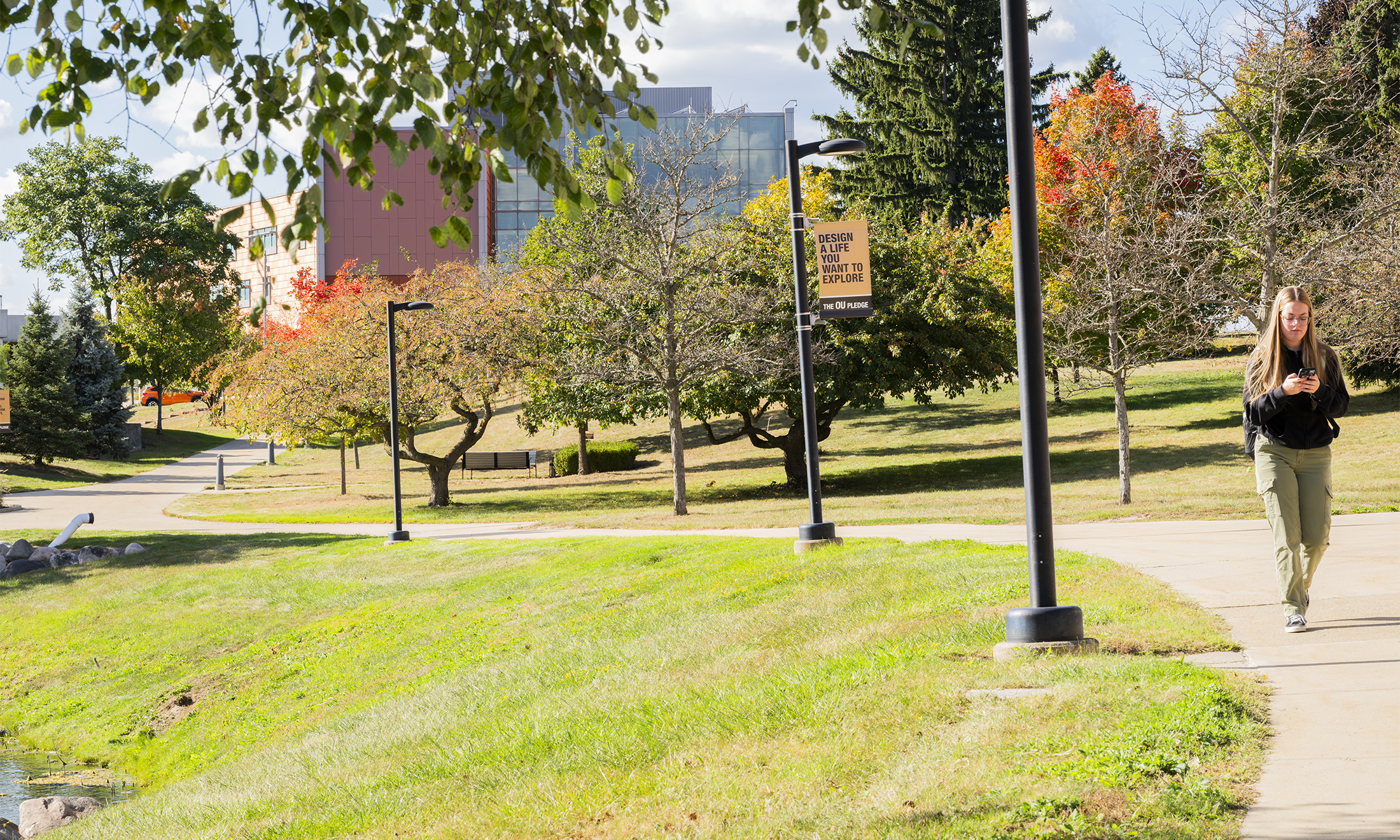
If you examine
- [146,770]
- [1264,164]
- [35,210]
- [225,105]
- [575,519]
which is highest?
[35,210]

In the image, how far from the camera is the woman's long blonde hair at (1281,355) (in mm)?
6305

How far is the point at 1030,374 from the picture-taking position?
20.2ft

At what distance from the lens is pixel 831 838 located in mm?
4039

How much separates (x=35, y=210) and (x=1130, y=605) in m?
64.9

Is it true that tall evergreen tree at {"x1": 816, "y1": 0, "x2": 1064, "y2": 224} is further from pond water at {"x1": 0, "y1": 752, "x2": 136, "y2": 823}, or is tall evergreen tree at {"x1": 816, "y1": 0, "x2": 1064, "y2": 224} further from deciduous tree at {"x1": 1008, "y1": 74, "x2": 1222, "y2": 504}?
pond water at {"x1": 0, "y1": 752, "x2": 136, "y2": 823}

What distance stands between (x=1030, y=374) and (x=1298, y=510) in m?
1.83

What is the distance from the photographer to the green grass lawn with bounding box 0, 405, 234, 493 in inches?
1515

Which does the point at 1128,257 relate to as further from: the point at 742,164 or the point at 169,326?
the point at 742,164

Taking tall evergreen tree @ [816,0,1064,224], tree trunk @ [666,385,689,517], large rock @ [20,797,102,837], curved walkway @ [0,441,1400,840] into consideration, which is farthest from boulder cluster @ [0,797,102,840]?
tall evergreen tree @ [816,0,1064,224]

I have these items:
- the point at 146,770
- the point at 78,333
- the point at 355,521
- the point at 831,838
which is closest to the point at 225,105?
the point at 831,838

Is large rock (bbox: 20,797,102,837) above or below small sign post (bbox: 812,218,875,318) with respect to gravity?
below

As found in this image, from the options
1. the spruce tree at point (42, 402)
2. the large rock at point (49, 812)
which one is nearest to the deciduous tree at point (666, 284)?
the large rock at point (49, 812)

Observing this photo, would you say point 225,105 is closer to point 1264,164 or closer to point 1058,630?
point 1058,630

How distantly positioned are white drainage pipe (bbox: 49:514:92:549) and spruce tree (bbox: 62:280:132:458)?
23870 mm
